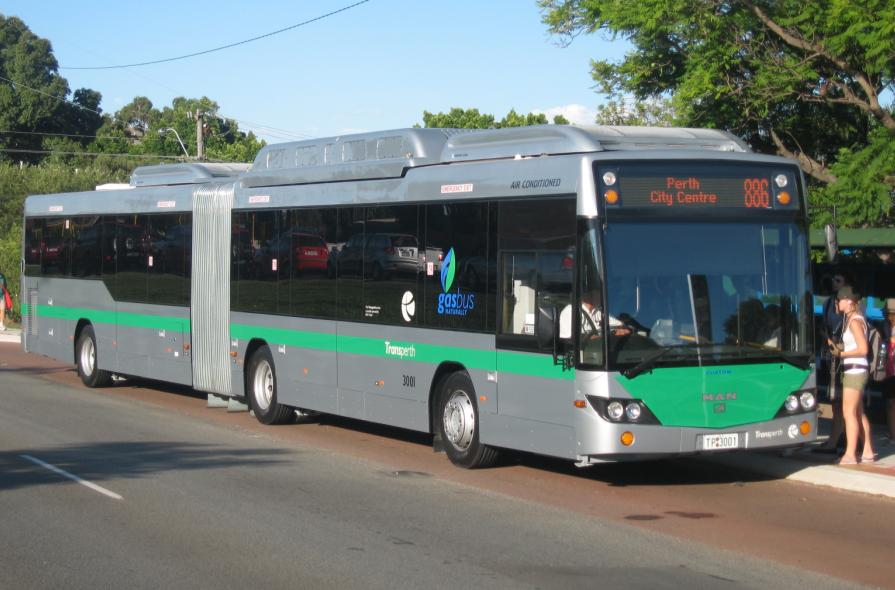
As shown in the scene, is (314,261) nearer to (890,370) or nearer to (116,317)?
(116,317)

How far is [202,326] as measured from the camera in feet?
60.8

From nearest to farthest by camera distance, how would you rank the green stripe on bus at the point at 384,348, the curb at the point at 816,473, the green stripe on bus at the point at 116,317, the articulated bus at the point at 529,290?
the articulated bus at the point at 529,290 → the curb at the point at 816,473 → the green stripe on bus at the point at 384,348 → the green stripe on bus at the point at 116,317

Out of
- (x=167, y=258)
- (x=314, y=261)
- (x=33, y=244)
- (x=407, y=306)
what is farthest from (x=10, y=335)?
(x=407, y=306)

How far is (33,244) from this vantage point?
79.8ft

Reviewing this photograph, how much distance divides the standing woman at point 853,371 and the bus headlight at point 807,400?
850 millimetres

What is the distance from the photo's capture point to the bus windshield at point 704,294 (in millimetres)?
10711

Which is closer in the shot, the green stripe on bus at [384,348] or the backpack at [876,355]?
the green stripe on bus at [384,348]

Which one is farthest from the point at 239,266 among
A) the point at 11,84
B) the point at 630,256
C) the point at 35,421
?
the point at 11,84

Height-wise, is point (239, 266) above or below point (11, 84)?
below

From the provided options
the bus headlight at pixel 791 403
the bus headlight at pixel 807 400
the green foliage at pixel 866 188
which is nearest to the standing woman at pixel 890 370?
the bus headlight at pixel 807 400

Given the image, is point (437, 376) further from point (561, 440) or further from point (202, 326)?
point (202, 326)

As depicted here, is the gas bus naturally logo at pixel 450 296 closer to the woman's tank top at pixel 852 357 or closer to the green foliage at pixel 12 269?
the woman's tank top at pixel 852 357

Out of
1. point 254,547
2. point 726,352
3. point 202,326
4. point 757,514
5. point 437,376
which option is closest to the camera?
point 254,547

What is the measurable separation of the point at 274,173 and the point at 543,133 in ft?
19.6
